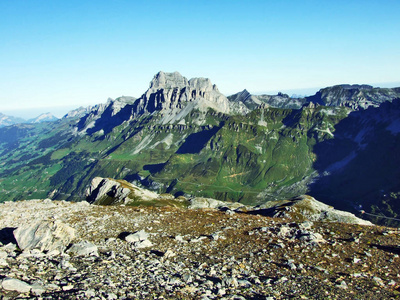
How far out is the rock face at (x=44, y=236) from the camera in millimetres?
23141

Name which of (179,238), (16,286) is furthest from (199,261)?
(16,286)

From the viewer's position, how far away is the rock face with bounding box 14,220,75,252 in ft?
75.9

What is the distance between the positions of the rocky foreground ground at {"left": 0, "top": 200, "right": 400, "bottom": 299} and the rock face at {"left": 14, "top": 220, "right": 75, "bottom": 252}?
8cm

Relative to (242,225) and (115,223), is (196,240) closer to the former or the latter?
(242,225)

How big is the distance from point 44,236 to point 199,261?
48.6 feet

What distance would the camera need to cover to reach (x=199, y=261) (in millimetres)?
20359

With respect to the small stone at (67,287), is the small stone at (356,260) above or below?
below

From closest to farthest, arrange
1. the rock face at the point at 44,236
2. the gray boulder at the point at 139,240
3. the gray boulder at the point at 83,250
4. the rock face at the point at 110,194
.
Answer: the gray boulder at the point at 83,250 < the rock face at the point at 44,236 < the gray boulder at the point at 139,240 < the rock face at the point at 110,194

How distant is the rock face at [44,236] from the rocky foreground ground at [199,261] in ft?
0.27

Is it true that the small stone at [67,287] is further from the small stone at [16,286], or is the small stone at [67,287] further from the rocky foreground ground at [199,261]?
the small stone at [16,286]

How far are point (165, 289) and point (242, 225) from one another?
55.3 feet

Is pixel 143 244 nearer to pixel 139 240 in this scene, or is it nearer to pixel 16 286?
pixel 139 240

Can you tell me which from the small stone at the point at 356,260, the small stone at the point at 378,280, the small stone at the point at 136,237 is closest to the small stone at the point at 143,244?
the small stone at the point at 136,237

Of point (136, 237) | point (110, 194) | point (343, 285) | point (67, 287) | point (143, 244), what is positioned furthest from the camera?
point (110, 194)
